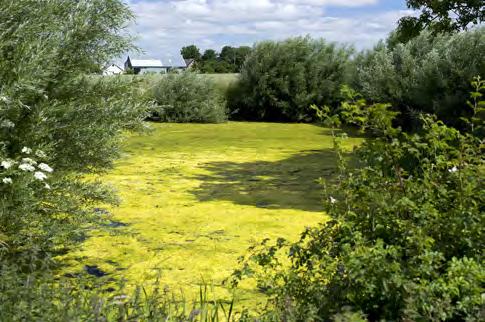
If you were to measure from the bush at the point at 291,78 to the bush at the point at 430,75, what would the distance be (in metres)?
3.07

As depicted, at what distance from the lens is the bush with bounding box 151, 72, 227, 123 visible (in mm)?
21141

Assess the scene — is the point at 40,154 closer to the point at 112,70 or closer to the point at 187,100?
the point at 112,70

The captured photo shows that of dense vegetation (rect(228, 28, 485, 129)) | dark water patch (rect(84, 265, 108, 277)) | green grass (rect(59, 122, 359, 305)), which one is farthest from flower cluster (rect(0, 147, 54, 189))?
dense vegetation (rect(228, 28, 485, 129))

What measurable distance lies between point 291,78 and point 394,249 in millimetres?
19694

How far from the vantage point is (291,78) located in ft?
73.5

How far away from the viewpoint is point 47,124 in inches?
210

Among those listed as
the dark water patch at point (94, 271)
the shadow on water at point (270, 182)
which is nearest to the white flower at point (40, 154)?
the dark water patch at point (94, 271)

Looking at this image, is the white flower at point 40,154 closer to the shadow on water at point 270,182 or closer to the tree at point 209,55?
the shadow on water at point 270,182

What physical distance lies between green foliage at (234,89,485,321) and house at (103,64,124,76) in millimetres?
3223

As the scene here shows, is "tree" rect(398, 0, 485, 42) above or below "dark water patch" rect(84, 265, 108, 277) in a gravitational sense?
above

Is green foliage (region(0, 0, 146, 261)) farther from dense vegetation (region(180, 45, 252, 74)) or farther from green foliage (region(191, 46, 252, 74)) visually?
dense vegetation (region(180, 45, 252, 74))

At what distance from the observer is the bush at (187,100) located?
21.1 metres

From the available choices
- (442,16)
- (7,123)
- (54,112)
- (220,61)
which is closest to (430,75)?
(442,16)

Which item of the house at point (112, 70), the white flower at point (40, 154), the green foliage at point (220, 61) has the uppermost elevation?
the green foliage at point (220, 61)
